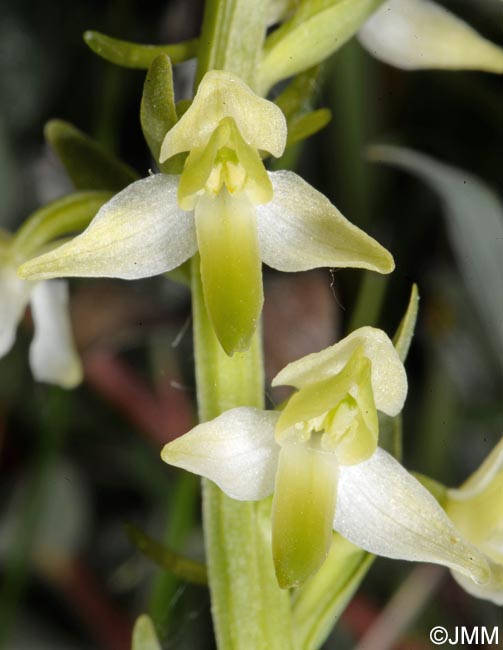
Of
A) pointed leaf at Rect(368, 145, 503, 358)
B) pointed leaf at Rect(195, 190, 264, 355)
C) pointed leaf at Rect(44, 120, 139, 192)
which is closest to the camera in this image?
pointed leaf at Rect(195, 190, 264, 355)

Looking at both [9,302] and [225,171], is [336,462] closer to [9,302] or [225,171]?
[225,171]

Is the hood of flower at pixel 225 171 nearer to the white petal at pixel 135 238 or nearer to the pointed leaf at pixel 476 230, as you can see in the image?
the white petal at pixel 135 238

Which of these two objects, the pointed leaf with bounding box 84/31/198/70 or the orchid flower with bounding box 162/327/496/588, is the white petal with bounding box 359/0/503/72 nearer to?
the pointed leaf with bounding box 84/31/198/70

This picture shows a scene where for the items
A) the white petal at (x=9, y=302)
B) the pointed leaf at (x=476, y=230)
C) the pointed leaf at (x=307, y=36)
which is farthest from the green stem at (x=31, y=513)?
the pointed leaf at (x=307, y=36)

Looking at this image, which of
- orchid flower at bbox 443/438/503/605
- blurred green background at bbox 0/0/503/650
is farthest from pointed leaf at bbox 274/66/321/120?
blurred green background at bbox 0/0/503/650

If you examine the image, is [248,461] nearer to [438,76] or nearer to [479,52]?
[479,52]

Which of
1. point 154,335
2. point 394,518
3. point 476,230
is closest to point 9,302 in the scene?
point 394,518
